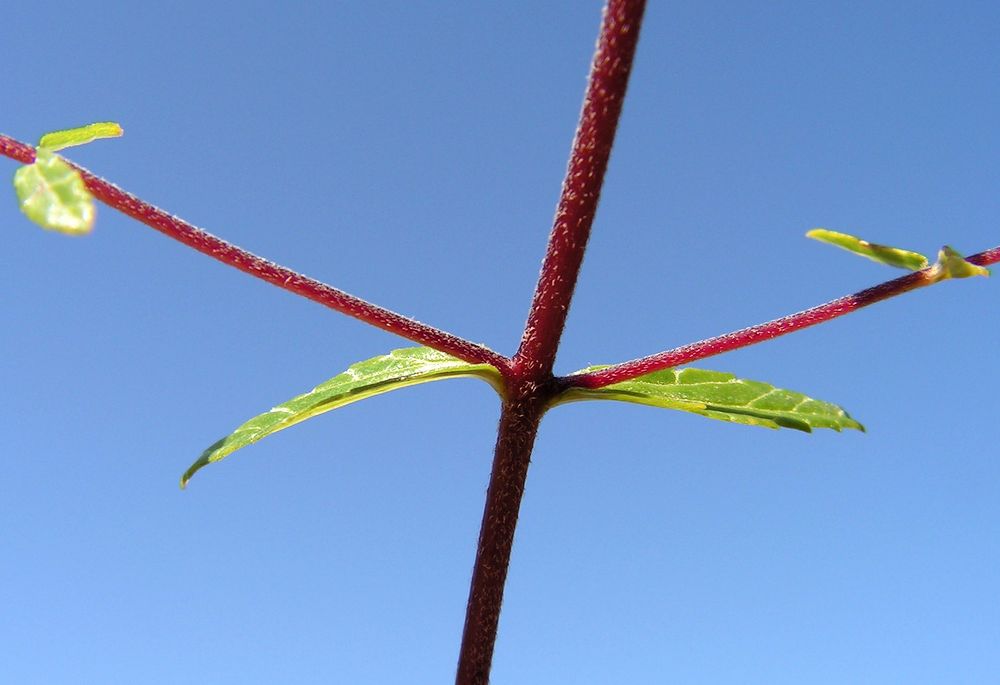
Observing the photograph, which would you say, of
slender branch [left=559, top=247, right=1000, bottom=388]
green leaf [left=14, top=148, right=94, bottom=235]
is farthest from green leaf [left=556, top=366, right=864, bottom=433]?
green leaf [left=14, top=148, right=94, bottom=235]

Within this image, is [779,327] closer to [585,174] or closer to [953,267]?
[953,267]

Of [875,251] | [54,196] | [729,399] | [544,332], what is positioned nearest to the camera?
[54,196]

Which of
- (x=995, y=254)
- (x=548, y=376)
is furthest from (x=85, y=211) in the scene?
(x=995, y=254)

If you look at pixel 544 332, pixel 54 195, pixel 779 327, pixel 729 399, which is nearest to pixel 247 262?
pixel 54 195

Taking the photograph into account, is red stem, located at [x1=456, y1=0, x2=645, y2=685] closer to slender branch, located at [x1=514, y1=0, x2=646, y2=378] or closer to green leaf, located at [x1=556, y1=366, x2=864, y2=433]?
slender branch, located at [x1=514, y1=0, x2=646, y2=378]

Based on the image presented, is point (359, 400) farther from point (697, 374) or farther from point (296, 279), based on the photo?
point (697, 374)
